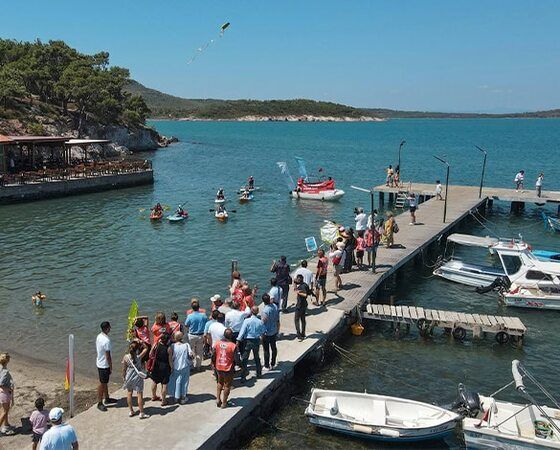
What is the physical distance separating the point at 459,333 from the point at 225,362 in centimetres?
981

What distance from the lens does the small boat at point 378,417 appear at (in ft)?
39.6

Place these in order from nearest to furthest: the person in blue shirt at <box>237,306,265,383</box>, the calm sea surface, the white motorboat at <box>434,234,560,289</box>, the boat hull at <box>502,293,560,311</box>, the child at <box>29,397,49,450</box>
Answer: the child at <box>29,397,49,450</box> → the person in blue shirt at <box>237,306,265,383</box> → the calm sea surface → the boat hull at <box>502,293,560,311</box> → the white motorboat at <box>434,234,560,289</box>

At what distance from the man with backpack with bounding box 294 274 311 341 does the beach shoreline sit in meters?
4.94

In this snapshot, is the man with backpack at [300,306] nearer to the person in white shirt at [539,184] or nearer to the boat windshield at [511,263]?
the boat windshield at [511,263]

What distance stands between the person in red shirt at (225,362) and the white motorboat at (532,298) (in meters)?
14.0

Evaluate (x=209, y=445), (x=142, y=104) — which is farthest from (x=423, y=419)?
(x=142, y=104)

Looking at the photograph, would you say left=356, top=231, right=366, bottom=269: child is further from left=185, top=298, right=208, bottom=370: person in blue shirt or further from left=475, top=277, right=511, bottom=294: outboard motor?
left=185, top=298, right=208, bottom=370: person in blue shirt

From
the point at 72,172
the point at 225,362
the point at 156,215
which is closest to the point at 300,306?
the point at 225,362

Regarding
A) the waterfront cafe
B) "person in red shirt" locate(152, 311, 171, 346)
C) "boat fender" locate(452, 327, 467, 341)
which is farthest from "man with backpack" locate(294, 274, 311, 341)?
the waterfront cafe

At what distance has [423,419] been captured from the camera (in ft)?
40.9

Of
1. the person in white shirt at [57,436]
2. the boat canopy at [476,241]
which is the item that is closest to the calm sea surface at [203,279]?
the boat canopy at [476,241]

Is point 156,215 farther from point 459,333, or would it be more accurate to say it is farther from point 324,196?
point 459,333

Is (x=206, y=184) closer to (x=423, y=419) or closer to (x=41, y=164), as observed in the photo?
(x=41, y=164)

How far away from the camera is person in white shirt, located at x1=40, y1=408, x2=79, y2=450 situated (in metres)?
8.40
